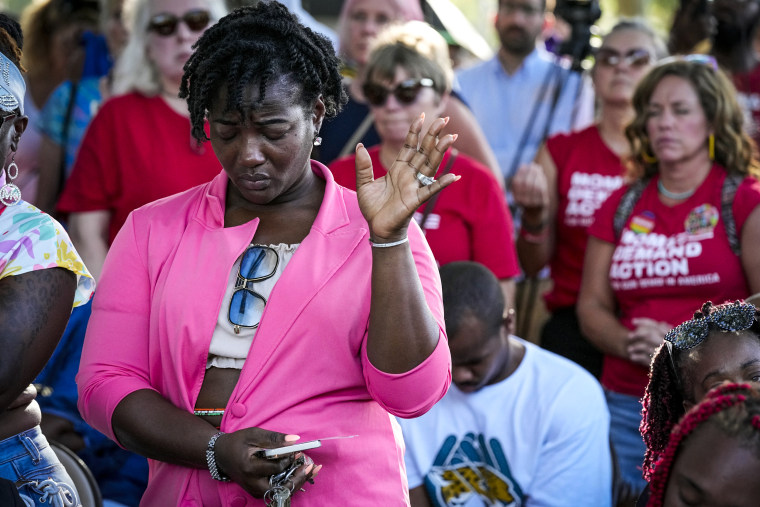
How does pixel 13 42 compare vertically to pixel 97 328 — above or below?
above

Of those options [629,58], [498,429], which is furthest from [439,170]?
[629,58]

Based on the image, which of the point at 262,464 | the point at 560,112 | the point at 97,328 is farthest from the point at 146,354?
the point at 560,112

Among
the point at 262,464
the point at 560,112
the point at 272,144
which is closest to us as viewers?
the point at 262,464

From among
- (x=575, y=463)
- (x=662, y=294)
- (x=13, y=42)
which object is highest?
(x=13, y=42)

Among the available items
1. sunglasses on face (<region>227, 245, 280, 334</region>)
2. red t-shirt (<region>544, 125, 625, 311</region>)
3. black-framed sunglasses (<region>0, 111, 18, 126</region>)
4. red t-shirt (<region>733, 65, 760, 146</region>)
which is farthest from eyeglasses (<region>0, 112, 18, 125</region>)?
red t-shirt (<region>733, 65, 760, 146</region>)

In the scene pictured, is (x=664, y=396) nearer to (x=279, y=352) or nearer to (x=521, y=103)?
(x=279, y=352)

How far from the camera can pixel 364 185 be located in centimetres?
215

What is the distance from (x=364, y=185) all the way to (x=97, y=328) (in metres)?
0.73

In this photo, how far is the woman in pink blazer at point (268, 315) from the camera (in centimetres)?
211

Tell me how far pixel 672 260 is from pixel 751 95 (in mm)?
1929

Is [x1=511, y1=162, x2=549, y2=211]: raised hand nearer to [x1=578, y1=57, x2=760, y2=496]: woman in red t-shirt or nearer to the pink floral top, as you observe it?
[x1=578, y1=57, x2=760, y2=496]: woman in red t-shirt

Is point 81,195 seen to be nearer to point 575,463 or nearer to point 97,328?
point 97,328

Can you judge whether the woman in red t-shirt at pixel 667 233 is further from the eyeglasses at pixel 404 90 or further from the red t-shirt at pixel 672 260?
the eyeglasses at pixel 404 90

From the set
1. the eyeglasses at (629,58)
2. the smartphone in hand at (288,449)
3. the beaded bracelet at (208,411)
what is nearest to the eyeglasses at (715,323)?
the smartphone in hand at (288,449)
